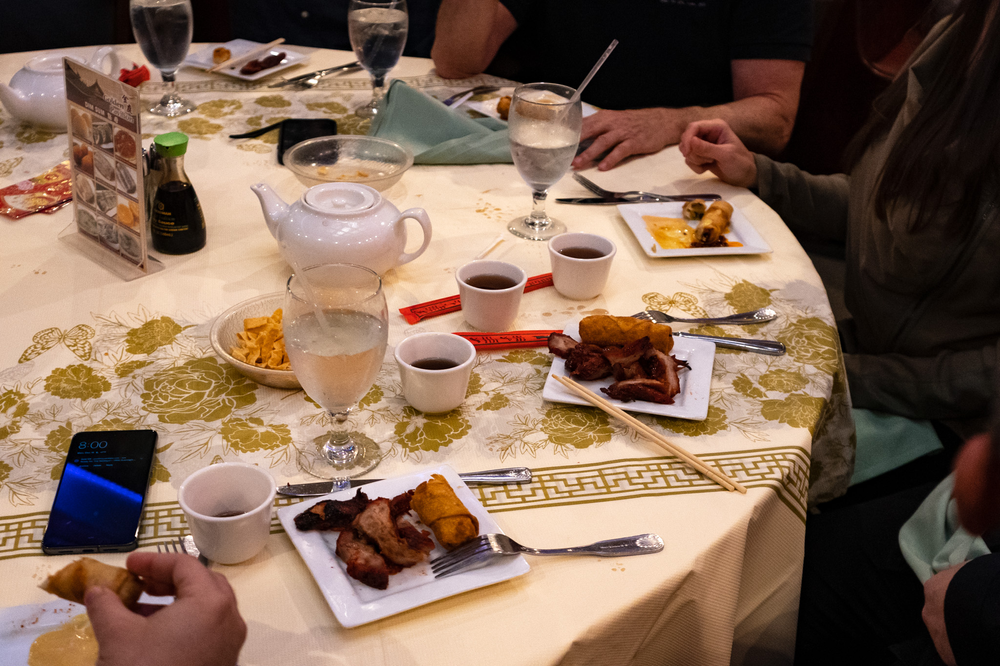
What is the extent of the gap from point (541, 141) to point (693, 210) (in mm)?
356

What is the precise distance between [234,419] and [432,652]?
0.45 metres

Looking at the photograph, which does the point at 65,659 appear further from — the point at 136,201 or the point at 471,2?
the point at 471,2

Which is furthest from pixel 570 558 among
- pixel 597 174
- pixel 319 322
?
pixel 597 174

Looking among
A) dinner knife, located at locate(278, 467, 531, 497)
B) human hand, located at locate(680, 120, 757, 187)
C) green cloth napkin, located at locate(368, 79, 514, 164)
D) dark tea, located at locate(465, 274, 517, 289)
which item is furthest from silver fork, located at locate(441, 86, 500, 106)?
dinner knife, located at locate(278, 467, 531, 497)

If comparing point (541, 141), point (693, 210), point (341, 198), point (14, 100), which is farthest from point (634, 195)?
point (14, 100)

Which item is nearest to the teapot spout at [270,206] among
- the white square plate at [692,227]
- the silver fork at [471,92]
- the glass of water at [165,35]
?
the white square plate at [692,227]

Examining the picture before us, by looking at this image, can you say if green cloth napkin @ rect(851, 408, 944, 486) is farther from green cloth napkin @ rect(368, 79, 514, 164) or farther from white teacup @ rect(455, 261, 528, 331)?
green cloth napkin @ rect(368, 79, 514, 164)

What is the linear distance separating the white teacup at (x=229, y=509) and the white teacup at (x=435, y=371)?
26cm

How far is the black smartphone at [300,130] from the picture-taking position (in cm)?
179

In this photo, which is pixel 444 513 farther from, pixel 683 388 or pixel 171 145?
pixel 171 145

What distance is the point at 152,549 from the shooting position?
2.73ft

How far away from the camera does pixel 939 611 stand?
112cm

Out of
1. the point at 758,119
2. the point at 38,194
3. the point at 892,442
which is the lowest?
the point at 892,442

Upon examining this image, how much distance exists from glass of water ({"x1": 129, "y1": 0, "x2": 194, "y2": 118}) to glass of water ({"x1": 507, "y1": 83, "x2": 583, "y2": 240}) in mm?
893
